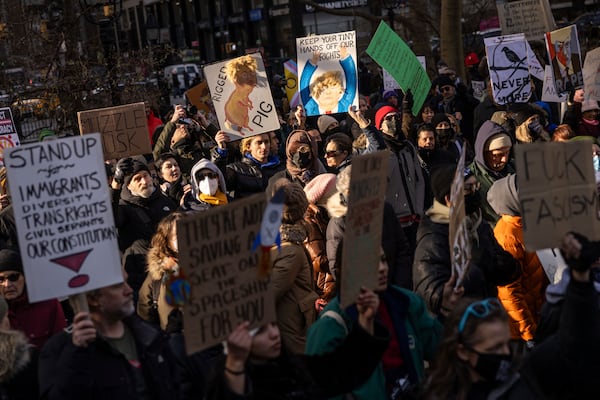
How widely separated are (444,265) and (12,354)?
198 cm

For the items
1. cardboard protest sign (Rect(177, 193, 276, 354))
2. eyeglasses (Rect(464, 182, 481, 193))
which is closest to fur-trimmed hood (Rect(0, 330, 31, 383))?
cardboard protest sign (Rect(177, 193, 276, 354))

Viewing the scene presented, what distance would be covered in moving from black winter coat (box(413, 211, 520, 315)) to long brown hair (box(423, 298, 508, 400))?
836mm

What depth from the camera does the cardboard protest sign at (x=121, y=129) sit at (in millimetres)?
8797

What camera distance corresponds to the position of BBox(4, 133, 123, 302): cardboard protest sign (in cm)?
411

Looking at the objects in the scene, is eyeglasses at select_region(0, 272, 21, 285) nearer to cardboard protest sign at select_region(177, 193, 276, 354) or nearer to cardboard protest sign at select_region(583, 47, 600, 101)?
cardboard protest sign at select_region(177, 193, 276, 354)

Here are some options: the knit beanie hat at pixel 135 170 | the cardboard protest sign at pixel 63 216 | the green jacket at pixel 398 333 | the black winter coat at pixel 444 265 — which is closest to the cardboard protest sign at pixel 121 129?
the knit beanie hat at pixel 135 170

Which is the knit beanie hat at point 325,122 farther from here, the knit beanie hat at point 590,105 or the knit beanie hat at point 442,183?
the knit beanie hat at point 442,183

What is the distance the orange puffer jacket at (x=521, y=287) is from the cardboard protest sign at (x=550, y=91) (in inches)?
173

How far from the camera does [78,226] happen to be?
13.9 feet

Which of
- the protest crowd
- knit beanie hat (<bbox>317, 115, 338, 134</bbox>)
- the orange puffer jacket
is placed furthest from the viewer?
knit beanie hat (<bbox>317, 115, 338, 134</bbox>)

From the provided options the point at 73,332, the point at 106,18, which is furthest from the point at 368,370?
the point at 106,18

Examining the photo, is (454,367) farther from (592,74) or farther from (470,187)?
(592,74)

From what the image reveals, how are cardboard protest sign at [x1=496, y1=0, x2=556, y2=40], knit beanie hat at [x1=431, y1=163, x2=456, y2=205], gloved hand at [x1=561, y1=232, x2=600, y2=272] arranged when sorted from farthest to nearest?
cardboard protest sign at [x1=496, y1=0, x2=556, y2=40], knit beanie hat at [x1=431, y1=163, x2=456, y2=205], gloved hand at [x1=561, y1=232, x2=600, y2=272]

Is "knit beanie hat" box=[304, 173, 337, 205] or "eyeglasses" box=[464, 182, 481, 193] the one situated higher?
"eyeglasses" box=[464, 182, 481, 193]
